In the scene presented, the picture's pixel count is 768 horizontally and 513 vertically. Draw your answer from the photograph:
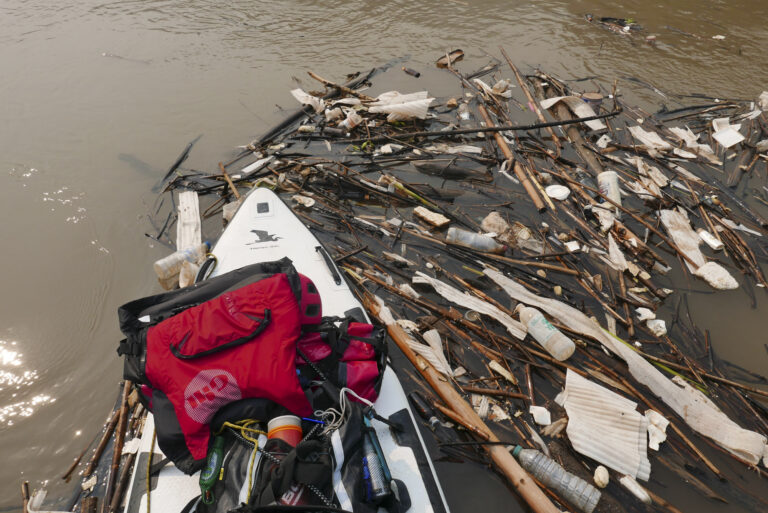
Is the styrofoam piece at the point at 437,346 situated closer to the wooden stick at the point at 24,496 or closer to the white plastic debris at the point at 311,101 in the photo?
the wooden stick at the point at 24,496

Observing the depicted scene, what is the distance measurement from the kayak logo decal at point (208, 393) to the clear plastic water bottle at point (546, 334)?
8.57 feet

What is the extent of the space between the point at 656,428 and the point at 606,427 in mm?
412

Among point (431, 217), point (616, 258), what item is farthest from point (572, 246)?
point (431, 217)

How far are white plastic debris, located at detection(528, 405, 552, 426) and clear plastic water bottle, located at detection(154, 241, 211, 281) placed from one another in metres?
3.50

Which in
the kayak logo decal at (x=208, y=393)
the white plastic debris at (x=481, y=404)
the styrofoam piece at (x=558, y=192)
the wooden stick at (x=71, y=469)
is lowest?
the white plastic debris at (x=481, y=404)

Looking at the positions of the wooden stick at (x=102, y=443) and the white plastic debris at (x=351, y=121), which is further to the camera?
the white plastic debris at (x=351, y=121)

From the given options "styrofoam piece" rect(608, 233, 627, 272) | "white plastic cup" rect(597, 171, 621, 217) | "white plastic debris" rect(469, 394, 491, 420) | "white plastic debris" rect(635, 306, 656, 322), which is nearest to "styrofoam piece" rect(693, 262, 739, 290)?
"styrofoam piece" rect(608, 233, 627, 272)

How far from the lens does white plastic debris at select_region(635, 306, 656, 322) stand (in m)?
3.88

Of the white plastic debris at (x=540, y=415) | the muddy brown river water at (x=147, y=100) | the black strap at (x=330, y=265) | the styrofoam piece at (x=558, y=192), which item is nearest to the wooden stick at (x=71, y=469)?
the muddy brown river water at (x=147, y=100)

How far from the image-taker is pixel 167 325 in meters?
2.47

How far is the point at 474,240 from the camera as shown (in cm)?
462

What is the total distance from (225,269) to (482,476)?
9.06 ft

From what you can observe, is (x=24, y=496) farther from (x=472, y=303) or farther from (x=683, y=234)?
(x=683, y=234)

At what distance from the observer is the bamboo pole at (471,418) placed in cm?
262
